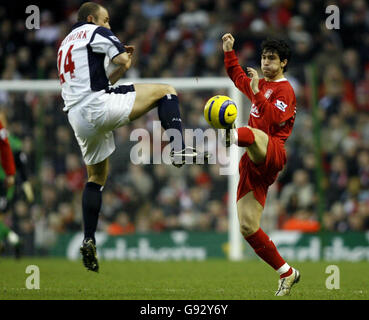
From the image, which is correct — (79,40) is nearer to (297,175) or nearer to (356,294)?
(356,294)

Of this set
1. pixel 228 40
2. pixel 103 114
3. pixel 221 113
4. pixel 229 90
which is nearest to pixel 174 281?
pixel 103 114

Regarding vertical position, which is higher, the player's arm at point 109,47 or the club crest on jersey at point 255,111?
the player's arm at point 109,47

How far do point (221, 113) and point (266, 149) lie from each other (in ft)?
1.87

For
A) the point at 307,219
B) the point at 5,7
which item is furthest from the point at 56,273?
the point at 5,7

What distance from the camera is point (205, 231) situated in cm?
1365

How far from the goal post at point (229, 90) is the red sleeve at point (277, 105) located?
5392 millimetres

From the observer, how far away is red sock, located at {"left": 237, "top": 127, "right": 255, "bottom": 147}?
6.92 meters

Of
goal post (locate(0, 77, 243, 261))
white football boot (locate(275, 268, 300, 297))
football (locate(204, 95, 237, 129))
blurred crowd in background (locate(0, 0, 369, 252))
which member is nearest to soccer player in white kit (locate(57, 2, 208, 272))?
football (locate(204, 95, 237, 129))

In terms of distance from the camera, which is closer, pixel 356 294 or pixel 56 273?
pixel 356 294

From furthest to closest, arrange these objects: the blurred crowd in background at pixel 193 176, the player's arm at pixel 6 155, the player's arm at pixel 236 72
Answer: the blurred crowd in background at pixel 193 176
the player's arm at pixel 6 155
the player's arm at pixel 236 72

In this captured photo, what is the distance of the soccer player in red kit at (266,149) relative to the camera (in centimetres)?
724

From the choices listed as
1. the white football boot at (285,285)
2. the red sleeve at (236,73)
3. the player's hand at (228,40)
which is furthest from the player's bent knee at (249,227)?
the player's hand at (228,40)

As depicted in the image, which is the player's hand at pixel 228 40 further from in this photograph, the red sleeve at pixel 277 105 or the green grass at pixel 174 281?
the green grass at pixel 174 281
